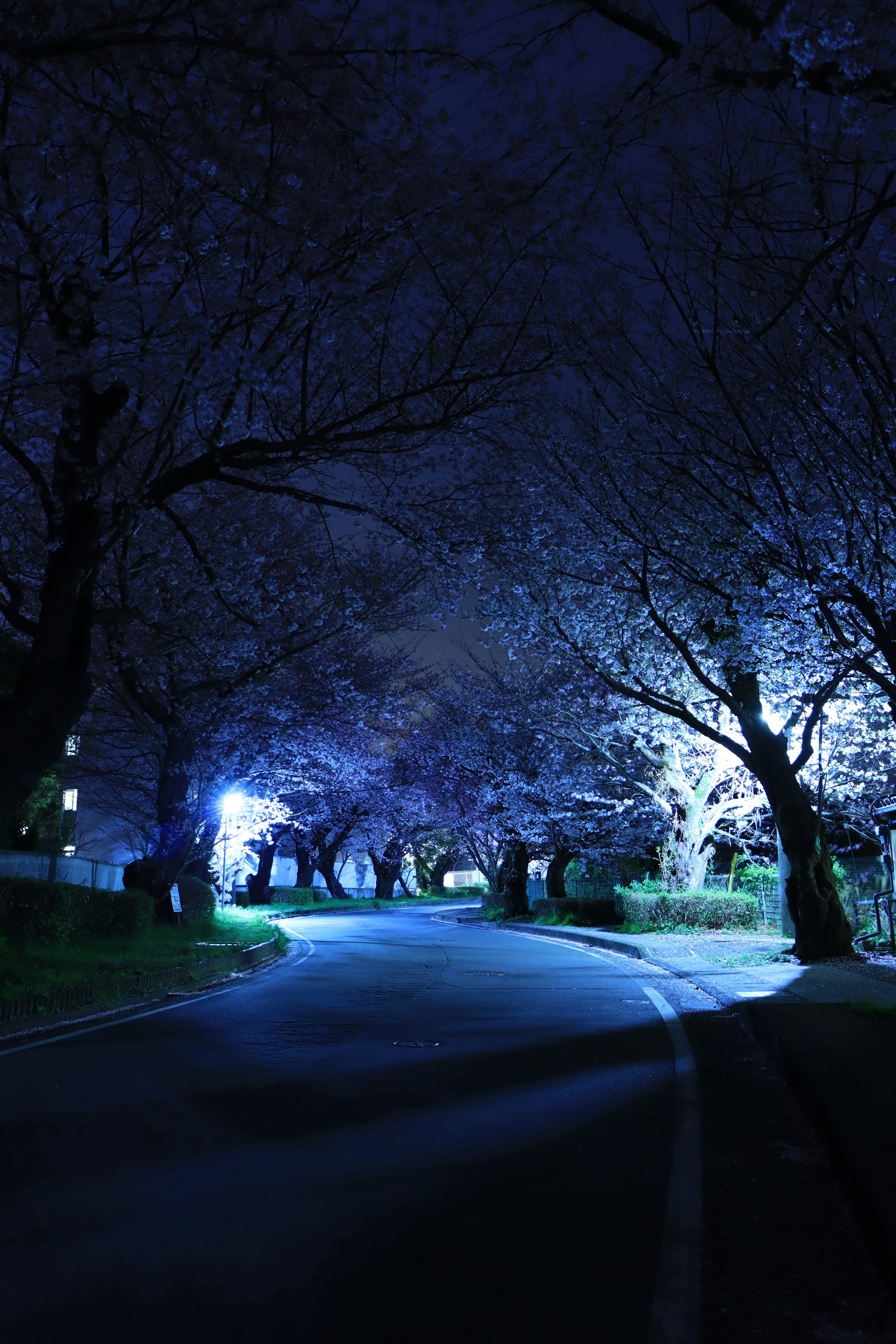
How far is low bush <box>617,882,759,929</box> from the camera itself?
2419cm

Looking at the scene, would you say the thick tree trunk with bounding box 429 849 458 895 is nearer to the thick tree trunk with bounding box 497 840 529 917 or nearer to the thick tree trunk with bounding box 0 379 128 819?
the thick tree trunk with bounding box 497 840 529 917

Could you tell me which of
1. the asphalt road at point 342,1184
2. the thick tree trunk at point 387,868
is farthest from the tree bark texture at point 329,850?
the asphalt road at point 342,1184

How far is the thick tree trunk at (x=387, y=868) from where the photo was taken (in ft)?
224

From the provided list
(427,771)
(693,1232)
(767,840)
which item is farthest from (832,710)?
(427,771)

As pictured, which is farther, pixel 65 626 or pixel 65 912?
pixel 65 912

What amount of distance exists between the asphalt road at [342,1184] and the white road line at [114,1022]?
135mm

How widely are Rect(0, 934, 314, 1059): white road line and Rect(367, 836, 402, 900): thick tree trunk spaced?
175ft

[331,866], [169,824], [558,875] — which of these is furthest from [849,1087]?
[331,866]

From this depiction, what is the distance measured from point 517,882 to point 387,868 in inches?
1280

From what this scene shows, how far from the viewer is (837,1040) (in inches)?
322

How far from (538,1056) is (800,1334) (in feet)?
16.9

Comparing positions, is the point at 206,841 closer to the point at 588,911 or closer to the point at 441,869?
the point at 588,911

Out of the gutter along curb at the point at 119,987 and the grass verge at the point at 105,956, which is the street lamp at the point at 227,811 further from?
the gutter along curb at the point at 119,987

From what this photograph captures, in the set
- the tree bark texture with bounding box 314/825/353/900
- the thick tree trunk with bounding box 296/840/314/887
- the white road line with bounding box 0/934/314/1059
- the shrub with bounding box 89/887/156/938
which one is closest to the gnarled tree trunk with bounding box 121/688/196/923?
the shrub with bounding box 89/887/156/938
